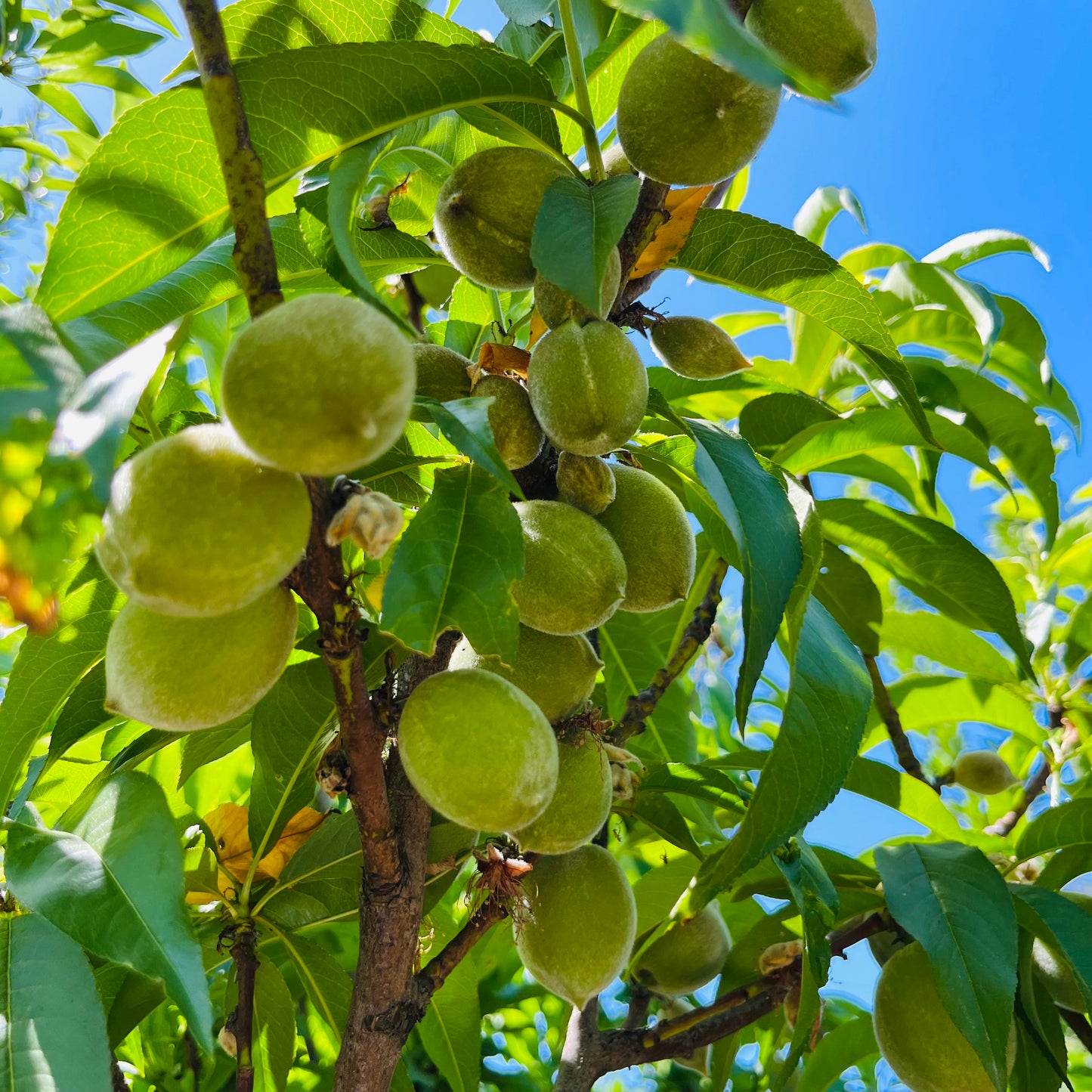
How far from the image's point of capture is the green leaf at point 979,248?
208 cm

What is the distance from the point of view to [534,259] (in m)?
0.92

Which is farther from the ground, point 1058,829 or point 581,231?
point 581,231

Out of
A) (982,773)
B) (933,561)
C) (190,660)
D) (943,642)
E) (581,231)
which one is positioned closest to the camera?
(190,660)

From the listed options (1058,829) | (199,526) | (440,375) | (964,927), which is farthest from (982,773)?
(199,526)

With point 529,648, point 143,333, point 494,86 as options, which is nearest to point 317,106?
point 494,86

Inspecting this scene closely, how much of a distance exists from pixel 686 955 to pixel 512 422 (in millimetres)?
966

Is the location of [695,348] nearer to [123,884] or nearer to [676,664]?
[676,664]

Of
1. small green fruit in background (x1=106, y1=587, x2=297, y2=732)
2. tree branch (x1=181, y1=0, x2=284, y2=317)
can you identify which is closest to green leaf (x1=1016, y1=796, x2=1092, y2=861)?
small green fruit in background (x1=106, y1=587, x2=297, y2=732)

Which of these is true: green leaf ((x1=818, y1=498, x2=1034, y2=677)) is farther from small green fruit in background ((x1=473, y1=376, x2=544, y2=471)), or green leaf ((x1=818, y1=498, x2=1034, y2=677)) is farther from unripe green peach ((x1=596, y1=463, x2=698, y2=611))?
small green fruit in background ((x1=473, y1=376, x2=544, y2=471))

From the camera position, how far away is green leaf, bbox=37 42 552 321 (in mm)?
959

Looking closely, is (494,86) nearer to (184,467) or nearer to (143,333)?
(143,333)

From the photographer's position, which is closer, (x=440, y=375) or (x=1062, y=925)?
(x=440, y=375)

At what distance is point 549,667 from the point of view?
107 cm

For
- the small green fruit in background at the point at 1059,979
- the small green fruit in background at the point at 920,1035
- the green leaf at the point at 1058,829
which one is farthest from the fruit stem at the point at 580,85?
the small green fruit in background at the point at 1059,979
